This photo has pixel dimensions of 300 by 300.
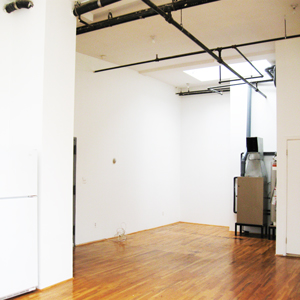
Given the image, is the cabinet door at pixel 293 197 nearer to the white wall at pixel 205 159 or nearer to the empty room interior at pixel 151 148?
the empty room interior at pixel 151 148

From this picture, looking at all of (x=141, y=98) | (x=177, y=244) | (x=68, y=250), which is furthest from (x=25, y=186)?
(x=141, y=98)

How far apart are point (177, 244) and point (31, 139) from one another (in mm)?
3868

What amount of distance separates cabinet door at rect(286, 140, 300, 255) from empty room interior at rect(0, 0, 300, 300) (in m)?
0.02

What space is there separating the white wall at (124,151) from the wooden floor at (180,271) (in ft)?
2.53

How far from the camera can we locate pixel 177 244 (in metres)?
6.92

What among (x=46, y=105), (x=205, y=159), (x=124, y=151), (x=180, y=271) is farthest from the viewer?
A: (x=205, y=159)

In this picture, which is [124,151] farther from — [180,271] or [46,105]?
[46,105]

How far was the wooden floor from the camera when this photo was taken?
404cm

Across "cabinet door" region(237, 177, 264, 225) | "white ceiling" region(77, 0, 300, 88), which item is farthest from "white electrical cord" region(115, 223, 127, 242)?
"white ceiling" region(77, 0, 300, 88)

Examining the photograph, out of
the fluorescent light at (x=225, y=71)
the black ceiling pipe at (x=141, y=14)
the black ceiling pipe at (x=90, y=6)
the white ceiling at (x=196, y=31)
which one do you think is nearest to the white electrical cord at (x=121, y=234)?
the white ceiling at (x=196, y=31)

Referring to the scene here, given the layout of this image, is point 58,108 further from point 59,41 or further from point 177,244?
point 177,244

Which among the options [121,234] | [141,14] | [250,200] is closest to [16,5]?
[141,14]

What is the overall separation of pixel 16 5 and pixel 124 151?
4232 mm

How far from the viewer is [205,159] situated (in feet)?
32.1
